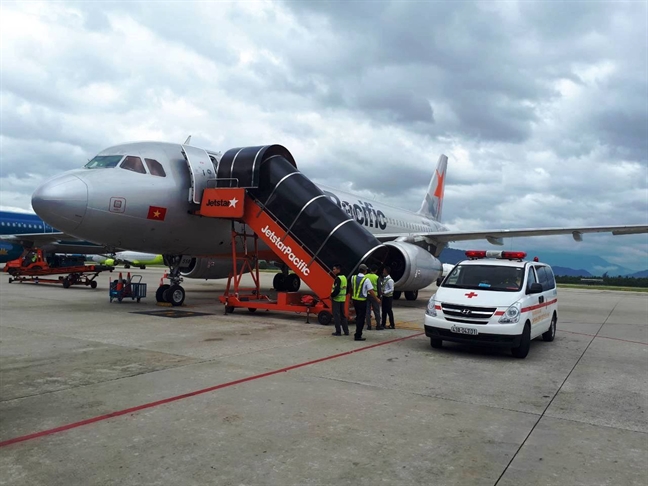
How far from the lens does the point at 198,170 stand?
13508 millimetres

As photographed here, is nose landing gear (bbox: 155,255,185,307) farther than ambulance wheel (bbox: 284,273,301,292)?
No

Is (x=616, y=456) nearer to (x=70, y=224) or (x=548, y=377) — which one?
(x=548, y=377)

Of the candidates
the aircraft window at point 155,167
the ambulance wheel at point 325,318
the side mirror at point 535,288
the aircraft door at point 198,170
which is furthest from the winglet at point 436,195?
the side mirror at point 535,288

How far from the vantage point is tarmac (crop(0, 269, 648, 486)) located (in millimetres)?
3926

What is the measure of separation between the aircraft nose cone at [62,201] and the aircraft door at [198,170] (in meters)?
2.62

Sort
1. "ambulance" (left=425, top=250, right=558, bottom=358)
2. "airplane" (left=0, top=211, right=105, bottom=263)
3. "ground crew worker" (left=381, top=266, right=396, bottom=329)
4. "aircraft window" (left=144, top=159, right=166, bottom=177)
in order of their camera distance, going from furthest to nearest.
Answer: "airplane" (left=0, top=211, right=105, bottom=263) < "aircraft window" (left=144, top=159, right=166, bottom=177) < "ground crew worker" (left=381, top=266, right=396, bottom=329) < "ambulance" (left=425, top=250, right=558, bottom=358)

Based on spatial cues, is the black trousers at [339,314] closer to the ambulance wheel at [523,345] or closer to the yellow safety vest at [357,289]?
the yellow safety vest at [357,289]

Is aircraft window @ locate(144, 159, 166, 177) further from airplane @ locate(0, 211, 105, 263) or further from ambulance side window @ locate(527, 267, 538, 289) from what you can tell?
airplane @ locate(0, 211, 105, 263)

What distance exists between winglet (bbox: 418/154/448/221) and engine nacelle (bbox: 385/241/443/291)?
15.4 meters

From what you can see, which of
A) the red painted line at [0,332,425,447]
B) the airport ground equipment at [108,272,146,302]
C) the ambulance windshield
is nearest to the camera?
the red painted line at [0,332,425,447]

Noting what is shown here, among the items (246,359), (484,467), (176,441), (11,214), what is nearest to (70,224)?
(246,359)

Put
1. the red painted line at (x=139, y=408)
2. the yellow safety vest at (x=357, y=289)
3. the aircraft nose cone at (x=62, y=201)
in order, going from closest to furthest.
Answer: the red painted line at (x=139, y=408), the yellow safety vest at (x=357, y=289), the aircraft nose cone at (x=62, y=201)

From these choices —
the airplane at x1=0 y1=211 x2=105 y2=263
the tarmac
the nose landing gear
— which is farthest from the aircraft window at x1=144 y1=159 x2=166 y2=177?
the airplane at x1=0 y1=211 x2=105 y2=263

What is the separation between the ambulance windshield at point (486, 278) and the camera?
9445 millimetres
